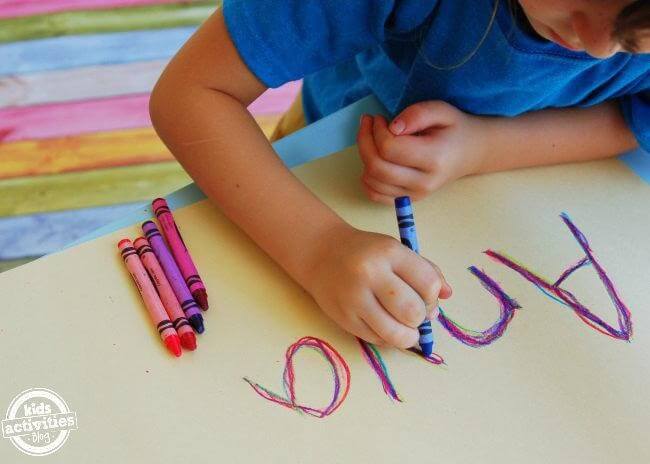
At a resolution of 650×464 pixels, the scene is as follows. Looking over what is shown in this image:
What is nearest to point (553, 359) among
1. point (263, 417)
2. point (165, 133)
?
point (263, 417)

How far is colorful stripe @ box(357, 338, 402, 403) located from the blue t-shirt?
0.72 feet

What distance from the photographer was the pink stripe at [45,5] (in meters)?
1.30

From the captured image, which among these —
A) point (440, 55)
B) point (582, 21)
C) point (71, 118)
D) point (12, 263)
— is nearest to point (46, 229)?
point (12, 263)

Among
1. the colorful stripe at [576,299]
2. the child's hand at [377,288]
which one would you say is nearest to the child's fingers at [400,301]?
the child's hand at [377,288]

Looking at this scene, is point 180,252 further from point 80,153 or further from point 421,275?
point 80,153

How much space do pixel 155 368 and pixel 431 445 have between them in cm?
19

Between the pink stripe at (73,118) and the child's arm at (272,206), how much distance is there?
0.59m

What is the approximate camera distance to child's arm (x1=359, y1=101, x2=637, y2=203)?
2.02ft

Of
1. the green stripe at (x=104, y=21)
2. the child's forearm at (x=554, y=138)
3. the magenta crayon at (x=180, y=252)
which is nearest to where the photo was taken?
the magenta crayon at (x=180, y=252)

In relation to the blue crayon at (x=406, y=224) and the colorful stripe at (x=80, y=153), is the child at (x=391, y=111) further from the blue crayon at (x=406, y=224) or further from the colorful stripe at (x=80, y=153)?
the colorful stripe at (x=80, y=153)

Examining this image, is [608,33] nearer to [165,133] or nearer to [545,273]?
[545,273]

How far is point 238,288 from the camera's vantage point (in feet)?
1.83

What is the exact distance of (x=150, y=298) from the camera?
53cm

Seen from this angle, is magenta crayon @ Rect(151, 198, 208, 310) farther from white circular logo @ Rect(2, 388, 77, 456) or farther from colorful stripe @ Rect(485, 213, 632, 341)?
colorful stripe @ Rect(485, 213, 632, 341)
